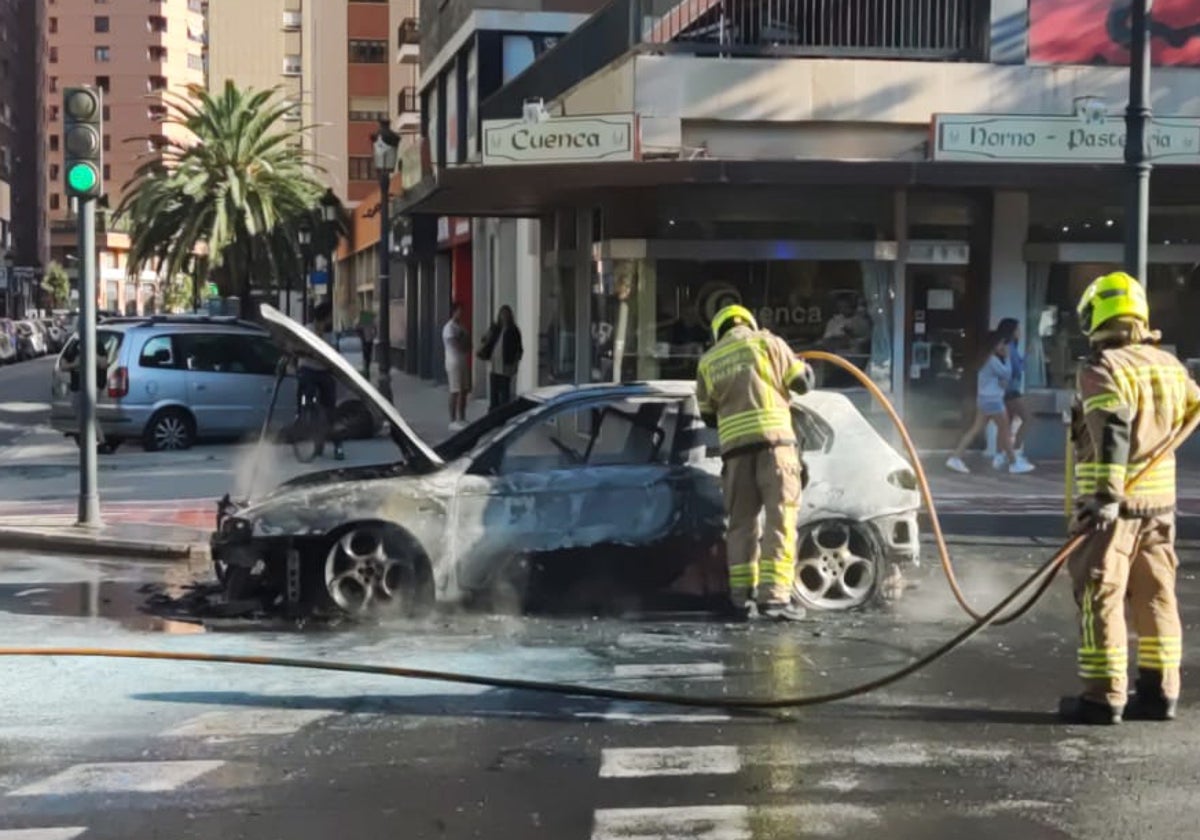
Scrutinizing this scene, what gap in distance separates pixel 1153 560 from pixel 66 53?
419 ft

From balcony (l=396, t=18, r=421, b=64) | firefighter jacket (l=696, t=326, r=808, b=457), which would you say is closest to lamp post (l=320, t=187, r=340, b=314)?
balcony (l=396, t=18, r=421, b=64)

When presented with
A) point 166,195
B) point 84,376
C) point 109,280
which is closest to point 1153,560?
point 84,376

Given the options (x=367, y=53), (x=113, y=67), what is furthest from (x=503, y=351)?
(x=113, y=67)

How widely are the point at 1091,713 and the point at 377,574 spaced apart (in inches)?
161

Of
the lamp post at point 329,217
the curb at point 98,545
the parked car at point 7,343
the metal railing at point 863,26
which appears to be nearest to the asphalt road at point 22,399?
the parked car at point 7,343

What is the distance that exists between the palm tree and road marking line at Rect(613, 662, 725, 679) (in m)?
26.7

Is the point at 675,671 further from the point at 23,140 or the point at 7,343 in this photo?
the point at 23,140

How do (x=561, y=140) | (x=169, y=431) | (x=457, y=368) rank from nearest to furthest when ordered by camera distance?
(x=561, y=140) → (x=169, y=431) → (x=457, y=368)

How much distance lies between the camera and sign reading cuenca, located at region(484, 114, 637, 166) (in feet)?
48.7

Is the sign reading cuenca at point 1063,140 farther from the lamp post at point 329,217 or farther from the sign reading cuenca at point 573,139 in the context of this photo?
the lamp post at point 329,217

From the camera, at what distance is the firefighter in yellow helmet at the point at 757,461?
330 inches

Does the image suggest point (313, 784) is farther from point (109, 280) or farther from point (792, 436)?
point (109, 280)

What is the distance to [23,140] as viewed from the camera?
103 meters

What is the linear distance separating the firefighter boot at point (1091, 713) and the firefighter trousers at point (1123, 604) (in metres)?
0.03
